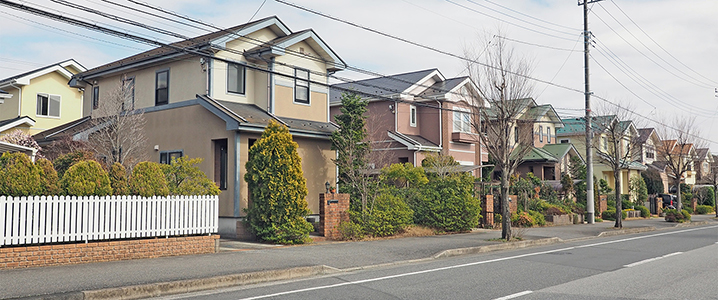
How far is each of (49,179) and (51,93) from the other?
22.6 meters

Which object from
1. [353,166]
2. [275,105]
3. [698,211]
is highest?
[275,105]

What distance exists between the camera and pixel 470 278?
10773 millimetres

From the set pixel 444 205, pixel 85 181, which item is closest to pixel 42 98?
pixel 85 181

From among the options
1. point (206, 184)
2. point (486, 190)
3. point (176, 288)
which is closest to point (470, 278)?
point (176, 288)

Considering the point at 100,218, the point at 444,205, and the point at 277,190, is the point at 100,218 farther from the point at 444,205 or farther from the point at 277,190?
the point at 444,205

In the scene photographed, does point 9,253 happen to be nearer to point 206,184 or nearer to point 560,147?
point 206,184

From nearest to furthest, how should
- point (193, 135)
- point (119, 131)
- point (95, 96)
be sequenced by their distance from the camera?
1. point (193, 135)
2. point (119, 131)
3. point (95, 96)

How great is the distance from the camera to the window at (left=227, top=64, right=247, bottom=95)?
20.3 meters

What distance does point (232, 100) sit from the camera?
20.4 meters

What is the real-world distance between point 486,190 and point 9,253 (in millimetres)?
19933

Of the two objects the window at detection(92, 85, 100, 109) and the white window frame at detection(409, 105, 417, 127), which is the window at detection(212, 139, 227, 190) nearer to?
the window at detection(92, 85, 100, 109)

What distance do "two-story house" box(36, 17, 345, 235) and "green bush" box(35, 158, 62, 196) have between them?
20.7 ft

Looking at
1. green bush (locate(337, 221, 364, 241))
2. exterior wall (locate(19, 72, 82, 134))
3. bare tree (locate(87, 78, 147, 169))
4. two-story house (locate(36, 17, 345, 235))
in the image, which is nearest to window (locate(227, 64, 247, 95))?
two-story house (locate(36, 17, 345, 235))

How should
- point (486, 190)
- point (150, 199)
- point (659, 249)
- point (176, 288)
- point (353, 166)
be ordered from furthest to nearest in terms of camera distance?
1. point (486, 190)
2. point (353, 166)
3. point (659, 249)
4. point (150, 199)
5. point (176, 288)
